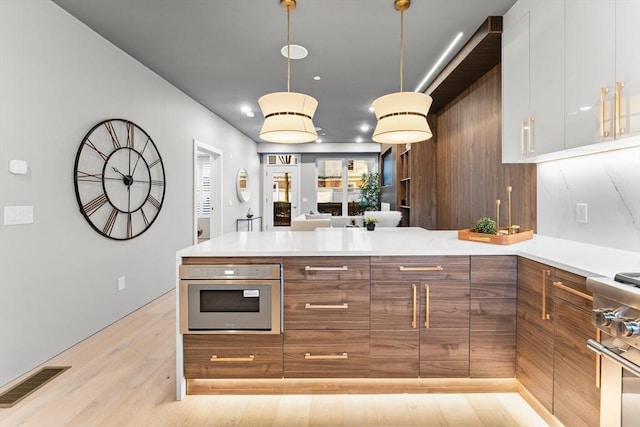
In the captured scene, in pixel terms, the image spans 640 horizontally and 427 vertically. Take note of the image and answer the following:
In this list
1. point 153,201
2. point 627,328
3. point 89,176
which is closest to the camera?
point 627,328

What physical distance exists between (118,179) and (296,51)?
2.12 meters

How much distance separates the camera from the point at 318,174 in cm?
966

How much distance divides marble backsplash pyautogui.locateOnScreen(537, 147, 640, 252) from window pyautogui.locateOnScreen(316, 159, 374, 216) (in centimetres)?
712

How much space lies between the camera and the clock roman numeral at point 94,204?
284 centimetres

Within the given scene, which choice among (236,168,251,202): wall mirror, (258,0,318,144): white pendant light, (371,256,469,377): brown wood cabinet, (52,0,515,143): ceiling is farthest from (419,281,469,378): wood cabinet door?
(236,168,251,202): wall mirror

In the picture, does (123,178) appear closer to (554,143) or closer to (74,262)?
(74,262)

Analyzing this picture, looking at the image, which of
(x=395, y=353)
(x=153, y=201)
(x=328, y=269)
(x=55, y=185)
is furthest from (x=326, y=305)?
(x=153, y=201)

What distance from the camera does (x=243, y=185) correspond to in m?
8.01

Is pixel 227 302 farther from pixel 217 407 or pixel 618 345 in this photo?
pixel 618 345

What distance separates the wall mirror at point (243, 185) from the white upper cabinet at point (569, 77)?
5865 mm

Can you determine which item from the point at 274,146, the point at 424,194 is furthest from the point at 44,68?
the point at 274,146

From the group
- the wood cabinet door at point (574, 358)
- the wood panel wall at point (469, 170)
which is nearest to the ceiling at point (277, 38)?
the wood panel wall at point (469, 170)

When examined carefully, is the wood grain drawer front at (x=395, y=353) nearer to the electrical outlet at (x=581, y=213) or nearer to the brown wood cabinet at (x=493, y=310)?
the brown wood cabinet at (x=493, y=310)

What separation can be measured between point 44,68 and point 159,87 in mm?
1605
